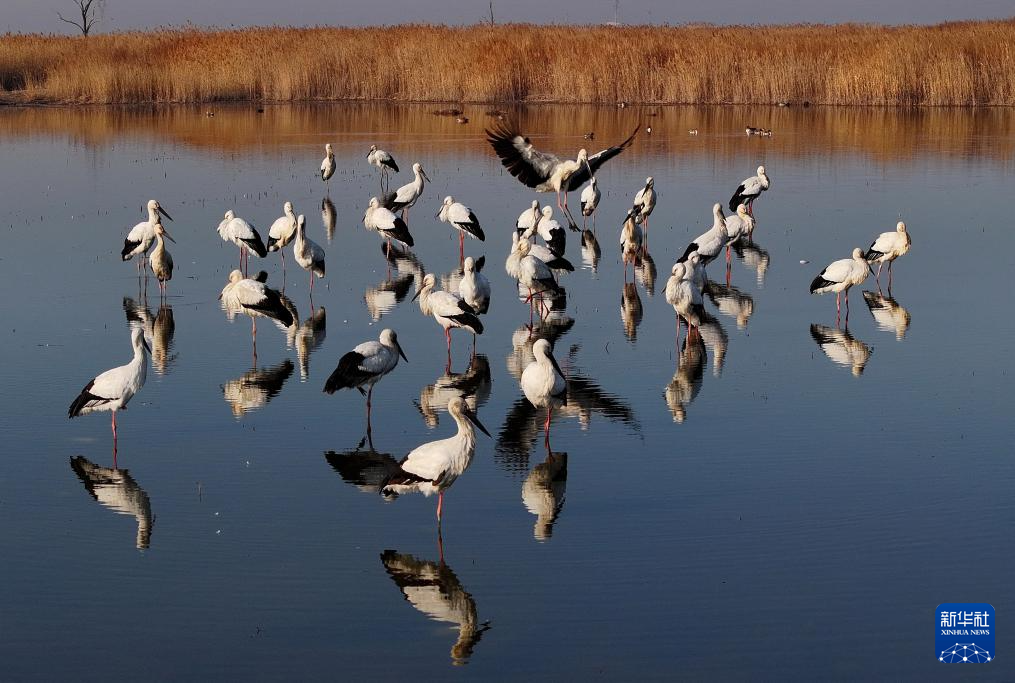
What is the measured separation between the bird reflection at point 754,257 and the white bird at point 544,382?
6.45 m

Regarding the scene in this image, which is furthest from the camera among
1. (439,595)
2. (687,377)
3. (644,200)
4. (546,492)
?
(644,200)

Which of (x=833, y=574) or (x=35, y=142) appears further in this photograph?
(x=35, y=142)

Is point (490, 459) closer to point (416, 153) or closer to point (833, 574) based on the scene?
point (833, 574)

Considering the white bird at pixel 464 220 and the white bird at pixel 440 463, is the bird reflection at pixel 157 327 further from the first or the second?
the white bird at pixel 440 463

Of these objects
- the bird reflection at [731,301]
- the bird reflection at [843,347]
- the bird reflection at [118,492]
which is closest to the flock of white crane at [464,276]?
the bird reflection at [731,301]

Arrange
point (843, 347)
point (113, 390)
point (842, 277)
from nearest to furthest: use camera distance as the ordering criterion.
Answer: point (113, 390) < point (843, 347) < point (842, 277)

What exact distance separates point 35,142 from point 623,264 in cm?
1929

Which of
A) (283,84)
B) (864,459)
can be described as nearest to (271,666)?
(864,459)

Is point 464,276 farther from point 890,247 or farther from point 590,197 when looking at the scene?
point 590,197

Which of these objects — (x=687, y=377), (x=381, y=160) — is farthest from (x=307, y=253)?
(x=381, y=160)

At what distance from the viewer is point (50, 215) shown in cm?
2098

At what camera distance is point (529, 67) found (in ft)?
143

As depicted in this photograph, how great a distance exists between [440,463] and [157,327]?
21.5 feet

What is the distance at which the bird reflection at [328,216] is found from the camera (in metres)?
20.0
